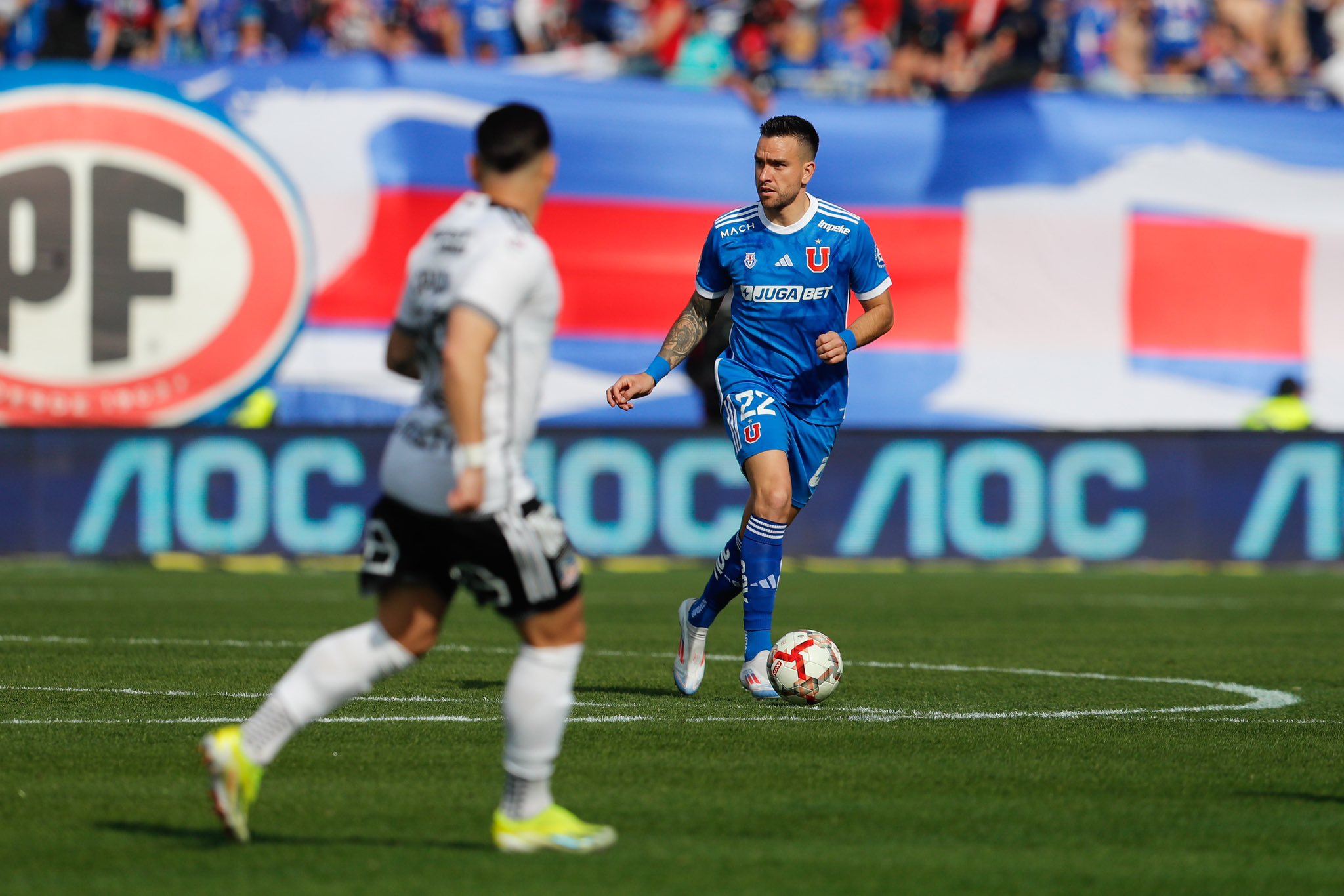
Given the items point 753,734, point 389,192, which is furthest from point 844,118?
point 753,734

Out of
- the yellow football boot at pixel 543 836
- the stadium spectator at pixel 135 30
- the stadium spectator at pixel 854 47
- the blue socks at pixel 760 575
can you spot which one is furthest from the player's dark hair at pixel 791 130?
the stadium spectator at pixel 135 30

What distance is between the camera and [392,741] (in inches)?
282

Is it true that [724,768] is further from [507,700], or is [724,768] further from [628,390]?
[628,390]

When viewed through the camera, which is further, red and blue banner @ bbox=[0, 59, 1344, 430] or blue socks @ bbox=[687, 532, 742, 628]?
red and blue banner @ bbox=[0, 59, 1344, 430]

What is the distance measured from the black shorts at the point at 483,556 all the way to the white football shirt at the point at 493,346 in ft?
0.14

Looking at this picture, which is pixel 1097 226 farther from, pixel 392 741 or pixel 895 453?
pixel 392 741

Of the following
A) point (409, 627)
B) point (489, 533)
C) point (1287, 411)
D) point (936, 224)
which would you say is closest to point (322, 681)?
point (409, 627)

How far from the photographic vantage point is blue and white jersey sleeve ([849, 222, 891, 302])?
9.07 metres

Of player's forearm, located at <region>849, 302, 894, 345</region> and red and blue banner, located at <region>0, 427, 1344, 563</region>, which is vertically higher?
player's forearm, located at <region>849, 302, 894, 345</region>

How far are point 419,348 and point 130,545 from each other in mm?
12910

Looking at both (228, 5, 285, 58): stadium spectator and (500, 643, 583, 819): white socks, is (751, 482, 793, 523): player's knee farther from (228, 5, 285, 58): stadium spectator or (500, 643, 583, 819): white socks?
(228, 5, 285, 58): stadium spectator

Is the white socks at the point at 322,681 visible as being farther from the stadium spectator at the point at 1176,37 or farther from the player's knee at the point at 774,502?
the stadium spectator at the point at 1176,37


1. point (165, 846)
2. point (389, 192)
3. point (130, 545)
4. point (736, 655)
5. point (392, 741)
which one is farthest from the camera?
point (389, 192)

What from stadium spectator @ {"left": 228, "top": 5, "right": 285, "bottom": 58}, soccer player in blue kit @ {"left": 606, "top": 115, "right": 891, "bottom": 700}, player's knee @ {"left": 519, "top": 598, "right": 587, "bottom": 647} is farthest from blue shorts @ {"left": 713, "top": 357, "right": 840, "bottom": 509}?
stadium spectator @ {"left": 228, "top": 5, "right": 285, "bottom": 58}
